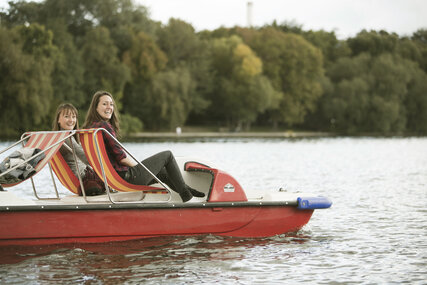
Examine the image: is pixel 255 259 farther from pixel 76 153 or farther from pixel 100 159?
pixel 76 153

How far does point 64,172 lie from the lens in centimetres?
923

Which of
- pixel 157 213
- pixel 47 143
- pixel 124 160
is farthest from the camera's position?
pixel 157 213

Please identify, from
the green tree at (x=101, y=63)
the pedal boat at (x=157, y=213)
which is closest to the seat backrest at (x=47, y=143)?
the pedal boat at (x=157, y=213)

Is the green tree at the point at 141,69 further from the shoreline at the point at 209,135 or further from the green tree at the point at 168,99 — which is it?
the shoreline at the point at 209,135

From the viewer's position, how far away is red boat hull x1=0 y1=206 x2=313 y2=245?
27.5ft

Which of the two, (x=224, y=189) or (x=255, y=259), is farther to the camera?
(x=224, y=189)

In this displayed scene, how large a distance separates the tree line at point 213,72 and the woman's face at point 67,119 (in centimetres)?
4295

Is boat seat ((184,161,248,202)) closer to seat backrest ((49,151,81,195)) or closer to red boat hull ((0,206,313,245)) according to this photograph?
red boat hull ((0,206,313,245))

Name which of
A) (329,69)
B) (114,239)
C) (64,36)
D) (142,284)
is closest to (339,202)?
(114,239)

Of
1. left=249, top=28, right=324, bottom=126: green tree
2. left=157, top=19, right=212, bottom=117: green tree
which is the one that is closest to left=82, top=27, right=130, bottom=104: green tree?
left=157, top=19, right=212, bottom=117: green tree

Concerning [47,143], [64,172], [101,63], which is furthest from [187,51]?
[47,143]

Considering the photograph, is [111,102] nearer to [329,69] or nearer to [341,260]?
[341,260]

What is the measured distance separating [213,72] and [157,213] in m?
68.4

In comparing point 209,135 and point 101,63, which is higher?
point 101,63
